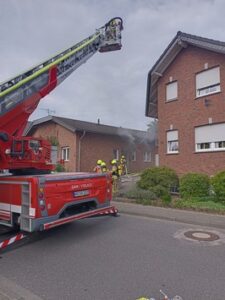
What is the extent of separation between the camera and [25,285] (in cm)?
429

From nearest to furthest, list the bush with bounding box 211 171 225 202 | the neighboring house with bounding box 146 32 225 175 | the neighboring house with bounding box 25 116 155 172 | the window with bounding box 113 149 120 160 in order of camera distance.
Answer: the bush with bounding box 211 171 225 202
the neighboring house with bounding box 146 32 225 175
the neighboring house with bounding box 25 116 155 172
the window with bounding box 113 149 120 160

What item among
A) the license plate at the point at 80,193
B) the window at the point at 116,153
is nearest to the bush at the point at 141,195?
the license plate at the point at 80,193

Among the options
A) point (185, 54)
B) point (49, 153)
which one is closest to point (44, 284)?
point (49, 153)

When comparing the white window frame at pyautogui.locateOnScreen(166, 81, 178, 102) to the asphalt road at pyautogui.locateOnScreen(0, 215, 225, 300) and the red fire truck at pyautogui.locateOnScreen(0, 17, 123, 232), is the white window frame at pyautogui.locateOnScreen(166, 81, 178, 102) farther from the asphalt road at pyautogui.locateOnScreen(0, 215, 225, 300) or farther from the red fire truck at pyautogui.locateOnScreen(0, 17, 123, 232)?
the asphalt road at pyautogui.locateOnScreen(0, 215, 225, 300)

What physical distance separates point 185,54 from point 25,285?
49.1ft

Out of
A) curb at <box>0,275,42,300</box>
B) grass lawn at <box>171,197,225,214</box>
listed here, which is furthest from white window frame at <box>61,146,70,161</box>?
curb at <box>0,275,42,300</box>

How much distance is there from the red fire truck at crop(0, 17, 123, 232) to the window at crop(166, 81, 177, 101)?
904 centimetres

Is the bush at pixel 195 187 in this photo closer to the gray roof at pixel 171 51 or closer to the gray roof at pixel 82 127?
the gray roof at pixel 171 51

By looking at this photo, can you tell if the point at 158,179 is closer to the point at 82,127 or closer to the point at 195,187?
the point at 195,187

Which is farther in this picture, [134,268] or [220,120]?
[220,120]

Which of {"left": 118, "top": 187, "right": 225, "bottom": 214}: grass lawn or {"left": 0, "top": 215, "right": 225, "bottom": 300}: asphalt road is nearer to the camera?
{"left": 0, "top": 215, "right": 225, "bottom": 300}: asphalt road

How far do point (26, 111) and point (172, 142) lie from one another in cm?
1083

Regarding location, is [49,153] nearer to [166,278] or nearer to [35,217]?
[35,217]

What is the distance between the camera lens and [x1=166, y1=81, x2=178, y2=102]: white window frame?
16.7 meters
